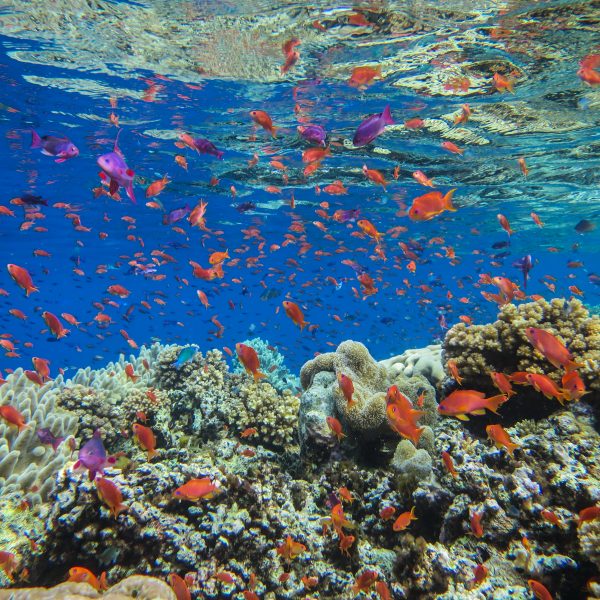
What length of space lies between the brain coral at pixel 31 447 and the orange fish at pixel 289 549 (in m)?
3.36

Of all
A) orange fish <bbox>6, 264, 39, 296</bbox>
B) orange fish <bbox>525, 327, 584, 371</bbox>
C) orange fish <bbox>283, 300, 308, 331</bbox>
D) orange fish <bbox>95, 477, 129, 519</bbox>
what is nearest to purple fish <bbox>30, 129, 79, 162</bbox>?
orange fish <bbox>6, 264, 39, 296</bbox>

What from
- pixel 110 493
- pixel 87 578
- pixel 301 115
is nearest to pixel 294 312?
pixel 110 493

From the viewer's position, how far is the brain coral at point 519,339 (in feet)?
17.0

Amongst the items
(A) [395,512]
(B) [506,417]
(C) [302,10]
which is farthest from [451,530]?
(C) [302,10]

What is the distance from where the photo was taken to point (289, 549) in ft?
13.1

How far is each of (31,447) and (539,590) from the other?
666 cm

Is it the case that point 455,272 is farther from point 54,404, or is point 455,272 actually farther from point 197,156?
point 54,404

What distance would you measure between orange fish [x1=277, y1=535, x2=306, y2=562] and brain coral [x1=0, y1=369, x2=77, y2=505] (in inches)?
132

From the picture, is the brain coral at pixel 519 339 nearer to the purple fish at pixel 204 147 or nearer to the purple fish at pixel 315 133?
the purple fish at pixel 315 133

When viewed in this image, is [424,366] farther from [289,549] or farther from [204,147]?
[204,147]

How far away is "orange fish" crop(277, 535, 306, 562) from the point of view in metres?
4.01

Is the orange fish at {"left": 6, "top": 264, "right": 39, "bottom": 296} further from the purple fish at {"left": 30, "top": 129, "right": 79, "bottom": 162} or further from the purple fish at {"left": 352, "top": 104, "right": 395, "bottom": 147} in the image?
the purple fish at {"left": 352, "top": 104, "right": 395, "bottom": 147}

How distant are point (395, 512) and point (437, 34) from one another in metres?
11.3

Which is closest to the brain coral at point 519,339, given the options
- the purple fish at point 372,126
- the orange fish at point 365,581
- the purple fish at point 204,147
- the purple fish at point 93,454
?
the orange fish at point 365,581
